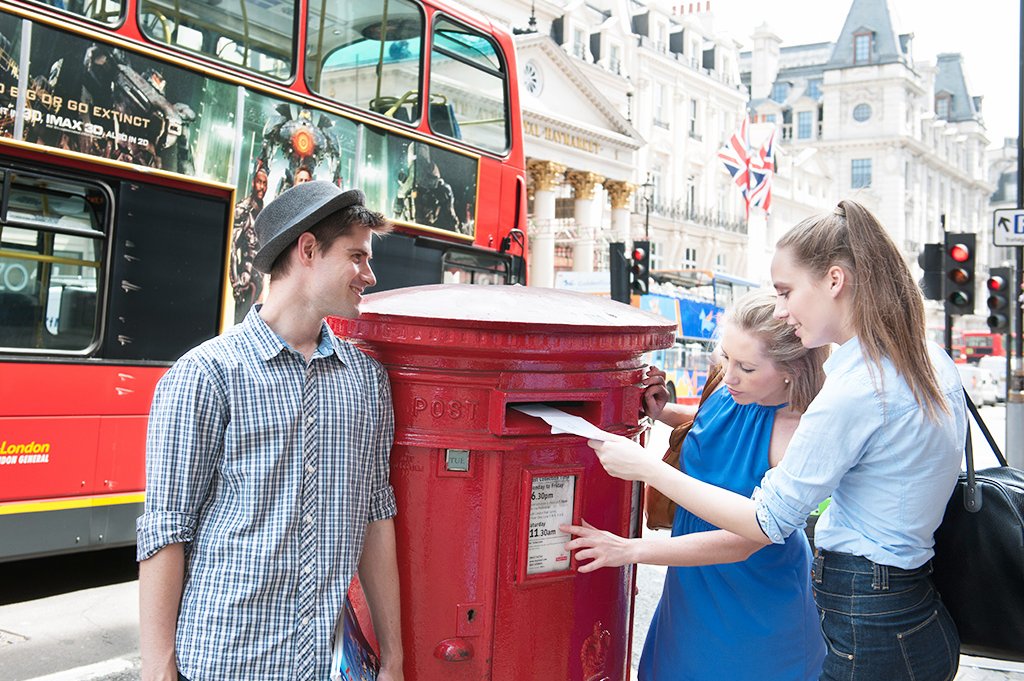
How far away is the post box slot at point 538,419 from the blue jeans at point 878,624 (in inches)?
27.1

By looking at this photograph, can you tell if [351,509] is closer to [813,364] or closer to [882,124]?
[813,364]

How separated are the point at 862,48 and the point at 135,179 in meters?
75.0

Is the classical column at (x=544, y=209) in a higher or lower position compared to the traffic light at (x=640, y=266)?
higher

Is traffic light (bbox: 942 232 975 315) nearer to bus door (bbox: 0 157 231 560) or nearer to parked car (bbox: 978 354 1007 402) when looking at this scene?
bus door (bbox: 0 157 231 560)

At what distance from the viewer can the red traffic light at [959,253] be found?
424 inches

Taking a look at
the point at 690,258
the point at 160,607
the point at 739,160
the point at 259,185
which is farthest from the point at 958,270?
the point at 690,258

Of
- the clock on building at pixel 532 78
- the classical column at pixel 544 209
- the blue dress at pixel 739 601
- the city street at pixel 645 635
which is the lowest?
the city street at pixel 645 635

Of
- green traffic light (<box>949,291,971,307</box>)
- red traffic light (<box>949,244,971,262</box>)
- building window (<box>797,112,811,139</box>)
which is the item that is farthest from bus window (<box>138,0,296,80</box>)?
building window (<box>797,112,811,139</box>)

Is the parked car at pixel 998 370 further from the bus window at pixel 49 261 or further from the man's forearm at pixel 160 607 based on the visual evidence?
the man's forearm at pixel 160 607

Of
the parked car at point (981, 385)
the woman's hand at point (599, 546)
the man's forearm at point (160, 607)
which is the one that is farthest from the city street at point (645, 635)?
the parked car at point (981, 385)

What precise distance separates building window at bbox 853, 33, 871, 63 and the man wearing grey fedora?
76489 millimetres

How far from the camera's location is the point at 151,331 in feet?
18.2

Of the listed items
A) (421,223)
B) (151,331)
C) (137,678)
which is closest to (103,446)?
(151,331)

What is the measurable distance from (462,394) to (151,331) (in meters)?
4.02
